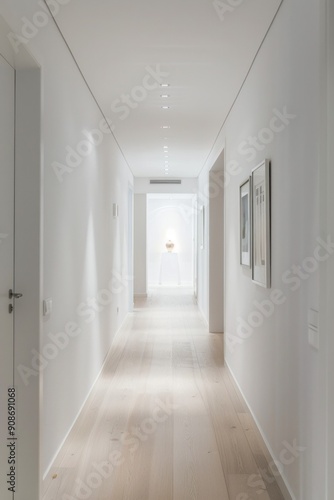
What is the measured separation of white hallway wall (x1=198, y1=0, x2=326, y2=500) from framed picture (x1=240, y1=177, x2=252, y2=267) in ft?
0.60

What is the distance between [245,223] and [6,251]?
2238 millimetres

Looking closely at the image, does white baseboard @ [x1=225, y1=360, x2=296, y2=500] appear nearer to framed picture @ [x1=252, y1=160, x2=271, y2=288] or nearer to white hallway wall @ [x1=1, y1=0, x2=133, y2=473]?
framed picture @ [x1=252, y1=160, x2=271, y2=288]

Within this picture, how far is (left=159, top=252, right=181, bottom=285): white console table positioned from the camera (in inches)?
648

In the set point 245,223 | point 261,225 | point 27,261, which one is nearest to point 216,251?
point 245,223

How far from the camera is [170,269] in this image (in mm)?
16547

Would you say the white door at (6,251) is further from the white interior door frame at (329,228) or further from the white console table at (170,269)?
the white console table at (170,269)

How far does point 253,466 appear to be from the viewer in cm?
305

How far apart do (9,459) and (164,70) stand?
3.01 metres

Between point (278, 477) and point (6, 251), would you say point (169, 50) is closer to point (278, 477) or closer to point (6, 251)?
point (6, 251)

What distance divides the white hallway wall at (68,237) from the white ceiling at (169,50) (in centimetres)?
18

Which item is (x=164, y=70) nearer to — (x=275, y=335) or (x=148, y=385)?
(x=275, y=335)

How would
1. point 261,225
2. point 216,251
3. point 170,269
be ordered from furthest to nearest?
1. point 170,269
2. point 216,251
3. point 261,225

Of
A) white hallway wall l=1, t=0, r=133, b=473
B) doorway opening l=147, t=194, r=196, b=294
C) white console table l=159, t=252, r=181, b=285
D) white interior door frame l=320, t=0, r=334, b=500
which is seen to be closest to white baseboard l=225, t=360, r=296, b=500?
white interior door frame l=320, t=0, r=334, b=500

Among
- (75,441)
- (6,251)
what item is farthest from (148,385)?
(6,251)
